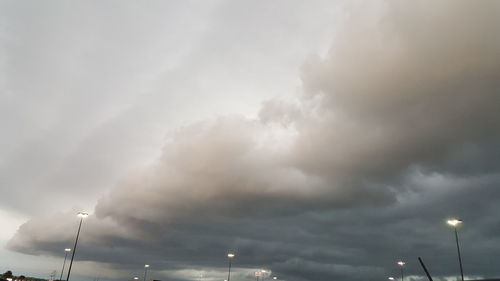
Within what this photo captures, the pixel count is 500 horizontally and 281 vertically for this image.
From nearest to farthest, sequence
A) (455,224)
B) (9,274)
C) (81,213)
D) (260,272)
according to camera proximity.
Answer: (455,224)
(81,213)
(9,274)
(260,272)

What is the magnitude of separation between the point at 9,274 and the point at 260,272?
77596 millimetres

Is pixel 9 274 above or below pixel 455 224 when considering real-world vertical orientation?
below

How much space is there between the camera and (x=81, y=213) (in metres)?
55.4

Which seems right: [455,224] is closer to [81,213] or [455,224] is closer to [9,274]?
[81,213]

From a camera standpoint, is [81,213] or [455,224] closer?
[455,224]

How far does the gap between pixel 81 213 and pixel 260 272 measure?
91293mm

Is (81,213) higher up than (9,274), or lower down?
higher up

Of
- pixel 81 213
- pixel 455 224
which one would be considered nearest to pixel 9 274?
pixel 81 213

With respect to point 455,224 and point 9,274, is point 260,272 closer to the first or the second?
point 9,274

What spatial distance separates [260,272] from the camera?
439 ft

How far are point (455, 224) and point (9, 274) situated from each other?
97.9 meters

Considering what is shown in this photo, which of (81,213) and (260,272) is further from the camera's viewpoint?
(260,272)

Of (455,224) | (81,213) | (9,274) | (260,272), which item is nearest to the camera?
(455,224)

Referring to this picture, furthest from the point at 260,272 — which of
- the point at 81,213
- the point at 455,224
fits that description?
the point at 455,224
